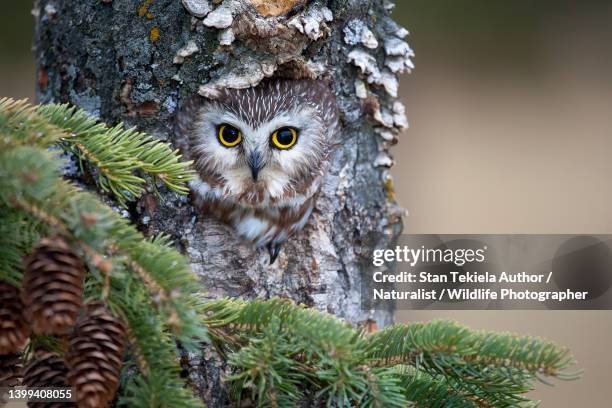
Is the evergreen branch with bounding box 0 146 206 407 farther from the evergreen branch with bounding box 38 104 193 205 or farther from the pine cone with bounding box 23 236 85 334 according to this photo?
the evergreen branch with bounding box 38 104 193 205

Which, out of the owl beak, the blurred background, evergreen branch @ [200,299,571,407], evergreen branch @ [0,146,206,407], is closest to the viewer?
evergreen branch @ [0,146,206,407]

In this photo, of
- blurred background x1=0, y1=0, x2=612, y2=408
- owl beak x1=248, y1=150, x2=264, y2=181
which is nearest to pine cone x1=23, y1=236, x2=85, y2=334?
owl beak x1=248, y1=150, x2=264, y2=181

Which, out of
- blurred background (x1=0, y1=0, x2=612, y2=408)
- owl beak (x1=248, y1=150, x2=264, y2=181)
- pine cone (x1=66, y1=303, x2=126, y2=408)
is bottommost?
pine cone (x1=66, y1=303, x2=126, y2=408)

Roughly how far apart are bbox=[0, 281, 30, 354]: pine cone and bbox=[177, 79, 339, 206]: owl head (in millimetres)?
366

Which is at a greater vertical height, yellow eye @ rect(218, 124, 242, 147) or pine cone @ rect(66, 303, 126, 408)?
yellow eye @ rect(218, 124, 242, 147)

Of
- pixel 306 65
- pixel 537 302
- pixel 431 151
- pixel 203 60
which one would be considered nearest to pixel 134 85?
pixel 203 60

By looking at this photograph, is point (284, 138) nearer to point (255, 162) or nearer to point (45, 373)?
point (255, 162)

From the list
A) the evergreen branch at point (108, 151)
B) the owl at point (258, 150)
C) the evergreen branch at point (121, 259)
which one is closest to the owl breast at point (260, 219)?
the owl at point (258, 150)

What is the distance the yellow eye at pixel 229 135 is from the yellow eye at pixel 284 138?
0.04 metres

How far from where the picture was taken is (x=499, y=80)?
2482mm

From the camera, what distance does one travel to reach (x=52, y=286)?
0.58 m

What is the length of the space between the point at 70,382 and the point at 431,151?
6.55ft

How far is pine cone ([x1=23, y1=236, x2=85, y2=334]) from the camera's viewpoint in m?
0.58

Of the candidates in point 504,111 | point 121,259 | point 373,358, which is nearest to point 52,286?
point 121,259
